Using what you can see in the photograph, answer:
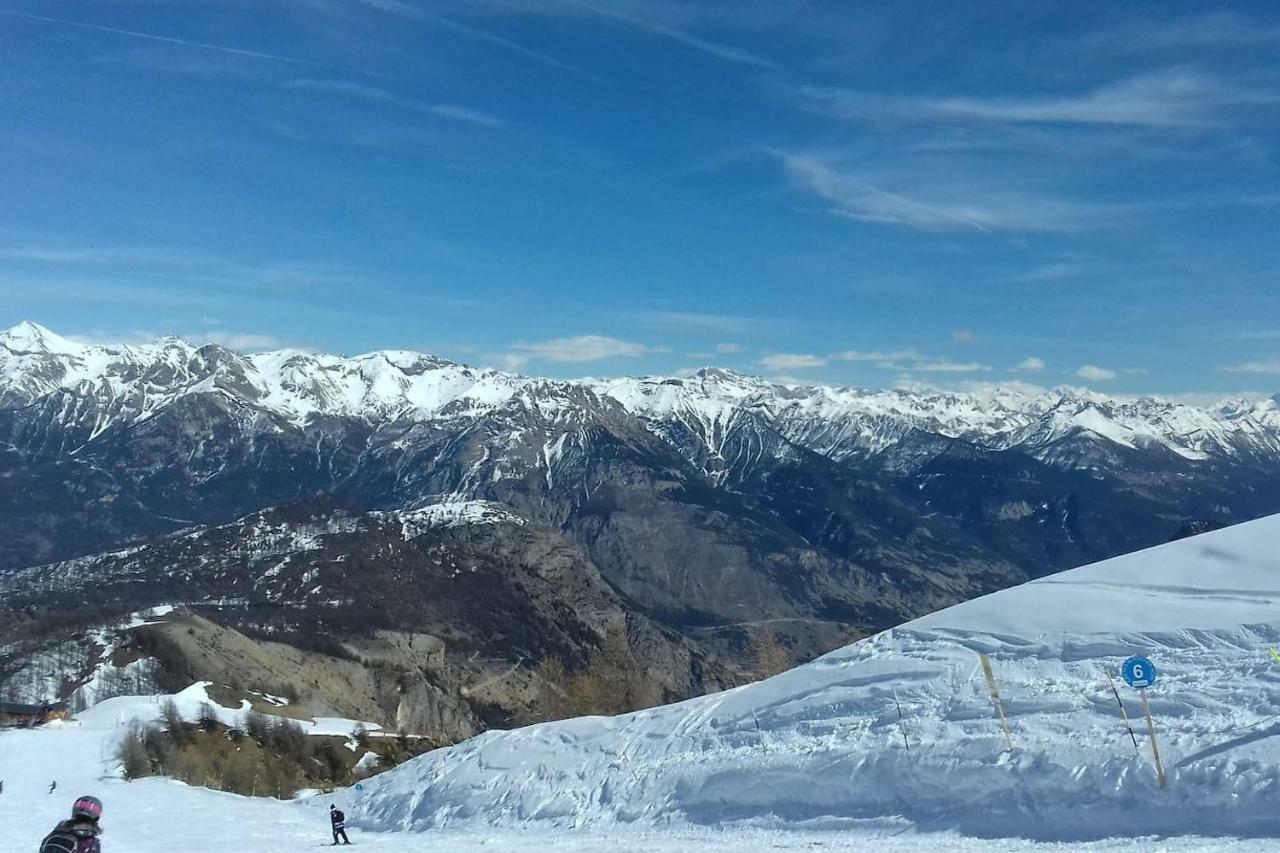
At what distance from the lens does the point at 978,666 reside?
25062 mm

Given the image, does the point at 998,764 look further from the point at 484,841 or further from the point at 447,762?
the point at 447,762

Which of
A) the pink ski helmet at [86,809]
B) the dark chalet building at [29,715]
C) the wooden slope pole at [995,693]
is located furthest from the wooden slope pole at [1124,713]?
the dark chalet building at [29,715]

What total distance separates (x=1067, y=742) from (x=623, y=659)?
257ft

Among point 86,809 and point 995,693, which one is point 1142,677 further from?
point 86,809

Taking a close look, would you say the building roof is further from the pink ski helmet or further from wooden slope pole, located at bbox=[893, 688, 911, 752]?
the pink ski helmet

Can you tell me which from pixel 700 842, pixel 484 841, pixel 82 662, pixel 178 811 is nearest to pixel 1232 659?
pixel 700 842

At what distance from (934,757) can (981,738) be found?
1.06 metres

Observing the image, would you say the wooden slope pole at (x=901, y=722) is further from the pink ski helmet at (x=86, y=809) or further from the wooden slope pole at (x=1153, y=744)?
the pink ski helmet at (x=86, y=809)

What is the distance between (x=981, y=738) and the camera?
21.5 meters

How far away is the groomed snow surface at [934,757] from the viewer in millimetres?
18453

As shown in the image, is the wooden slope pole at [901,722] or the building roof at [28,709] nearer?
the wooden slope pole at [901,722]

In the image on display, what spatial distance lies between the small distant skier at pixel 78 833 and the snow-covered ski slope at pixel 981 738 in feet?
47.6

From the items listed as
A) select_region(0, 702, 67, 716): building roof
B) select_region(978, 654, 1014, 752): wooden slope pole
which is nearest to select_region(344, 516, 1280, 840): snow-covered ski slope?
select_region(978, 654, 1014, 752): wooden slope pole

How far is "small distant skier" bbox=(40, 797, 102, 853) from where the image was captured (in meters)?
11.5
